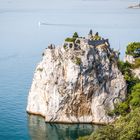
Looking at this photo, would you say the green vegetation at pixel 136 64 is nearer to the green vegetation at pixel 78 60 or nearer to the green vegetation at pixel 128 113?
the green vegetation at pixel 128 113

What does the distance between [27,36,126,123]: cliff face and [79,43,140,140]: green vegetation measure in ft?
4.59

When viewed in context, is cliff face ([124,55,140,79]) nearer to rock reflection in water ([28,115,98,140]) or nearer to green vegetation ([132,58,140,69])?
green vegetation ([132,58,140,69])

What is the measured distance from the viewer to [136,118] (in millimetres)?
37500

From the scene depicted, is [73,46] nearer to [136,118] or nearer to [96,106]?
[96,106]

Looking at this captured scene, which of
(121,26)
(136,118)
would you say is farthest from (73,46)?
(121,26)

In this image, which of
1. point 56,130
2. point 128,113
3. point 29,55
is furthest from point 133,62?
point 29,55

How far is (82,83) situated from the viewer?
62.0m

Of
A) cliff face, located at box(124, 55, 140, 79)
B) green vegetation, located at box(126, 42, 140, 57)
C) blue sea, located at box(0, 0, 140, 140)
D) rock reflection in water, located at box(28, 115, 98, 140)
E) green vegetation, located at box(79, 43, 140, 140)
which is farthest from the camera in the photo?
green vegetation, located at box(126, 42, 140, 57)

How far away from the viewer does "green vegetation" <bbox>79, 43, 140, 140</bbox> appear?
35.3 m

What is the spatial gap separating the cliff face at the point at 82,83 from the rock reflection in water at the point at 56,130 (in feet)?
3.43

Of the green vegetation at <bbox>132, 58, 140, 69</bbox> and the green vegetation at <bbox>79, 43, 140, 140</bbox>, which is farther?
the green vegetation at <bbox>132, 58, 140, 69</bbox>

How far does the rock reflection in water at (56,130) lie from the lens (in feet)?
190

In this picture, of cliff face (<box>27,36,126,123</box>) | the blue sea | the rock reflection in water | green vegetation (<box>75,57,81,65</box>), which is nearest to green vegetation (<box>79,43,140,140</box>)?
cliff face (<box>27,36,126,123</box>)

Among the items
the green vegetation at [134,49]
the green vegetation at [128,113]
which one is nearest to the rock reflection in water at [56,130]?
the green vegetation at [128,113]
